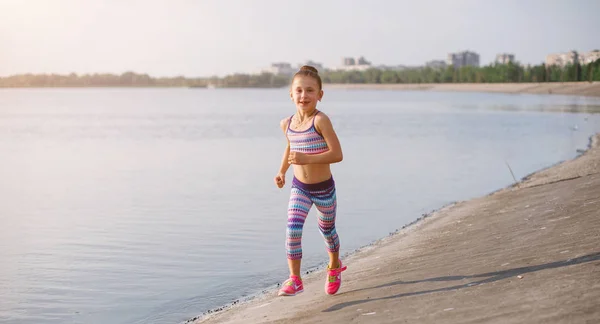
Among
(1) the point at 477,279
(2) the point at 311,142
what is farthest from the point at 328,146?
(1) the point at 477,279

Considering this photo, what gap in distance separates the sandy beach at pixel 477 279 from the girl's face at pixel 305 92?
1.78 m

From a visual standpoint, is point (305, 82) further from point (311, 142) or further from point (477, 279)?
point (477, 279)

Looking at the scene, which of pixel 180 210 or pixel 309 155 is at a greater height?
pixel 309 155

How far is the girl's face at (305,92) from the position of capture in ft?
22.2

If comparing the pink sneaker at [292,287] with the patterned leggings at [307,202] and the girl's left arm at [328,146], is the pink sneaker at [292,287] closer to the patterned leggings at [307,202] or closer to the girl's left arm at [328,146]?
the patterned leggings at [307,202]

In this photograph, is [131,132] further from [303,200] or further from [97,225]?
[303,200]

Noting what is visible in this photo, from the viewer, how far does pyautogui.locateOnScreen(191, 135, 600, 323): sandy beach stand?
19.0 feet

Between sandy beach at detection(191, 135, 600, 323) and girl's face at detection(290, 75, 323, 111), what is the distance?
5.83ft

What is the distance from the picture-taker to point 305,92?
6770 mm

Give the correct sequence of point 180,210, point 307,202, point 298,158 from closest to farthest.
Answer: point 298,158 → point 307,202 → point 180,210

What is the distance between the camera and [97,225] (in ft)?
52.8

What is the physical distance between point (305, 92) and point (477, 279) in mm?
2237

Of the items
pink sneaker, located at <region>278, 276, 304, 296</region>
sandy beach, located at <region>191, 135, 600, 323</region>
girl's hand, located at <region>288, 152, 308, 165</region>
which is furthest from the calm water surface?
girl's hand, located at <region>288, 152, 308, 165</region>

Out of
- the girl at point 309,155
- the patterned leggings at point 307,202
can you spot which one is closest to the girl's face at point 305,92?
the girl at point 309,155
